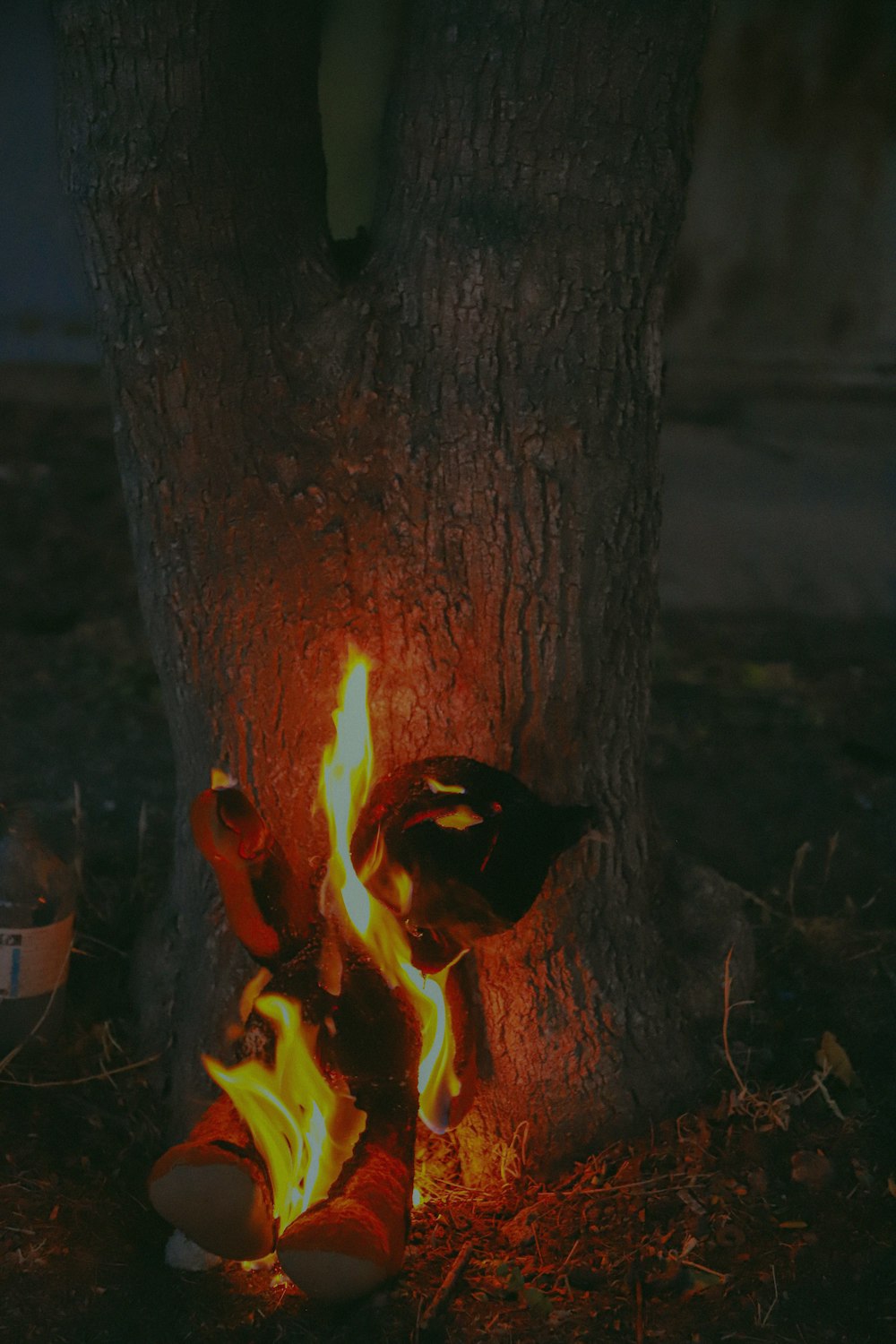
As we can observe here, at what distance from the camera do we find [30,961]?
115 inches

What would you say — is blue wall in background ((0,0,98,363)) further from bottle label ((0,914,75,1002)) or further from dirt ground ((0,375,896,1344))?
bottle label ((0,914,75,1002))

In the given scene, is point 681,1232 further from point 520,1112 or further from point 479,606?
point 479,606

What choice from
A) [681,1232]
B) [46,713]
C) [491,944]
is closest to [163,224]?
[491,944]

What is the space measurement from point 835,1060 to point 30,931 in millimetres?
1881

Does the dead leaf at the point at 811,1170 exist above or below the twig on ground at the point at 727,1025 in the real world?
below

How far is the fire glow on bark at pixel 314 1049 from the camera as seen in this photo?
8.11 feet

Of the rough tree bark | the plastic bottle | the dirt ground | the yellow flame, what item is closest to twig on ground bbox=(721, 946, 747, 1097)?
the dirt ground

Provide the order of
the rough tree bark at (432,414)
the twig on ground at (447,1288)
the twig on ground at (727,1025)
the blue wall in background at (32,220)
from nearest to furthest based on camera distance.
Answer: the twig on ground at (447,1288) → the rough tree bark at (432,414) → the twig on ground at (727,1025) → the blue wall in background at (32,220)

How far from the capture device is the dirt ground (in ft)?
7.61

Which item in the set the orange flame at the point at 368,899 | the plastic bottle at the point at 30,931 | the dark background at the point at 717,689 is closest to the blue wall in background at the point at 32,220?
the dark background at the point at 717,689

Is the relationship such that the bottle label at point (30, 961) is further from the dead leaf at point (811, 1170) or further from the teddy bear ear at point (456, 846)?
the dead leaf at point (811, 1170)

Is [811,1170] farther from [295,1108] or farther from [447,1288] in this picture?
[295,1108]

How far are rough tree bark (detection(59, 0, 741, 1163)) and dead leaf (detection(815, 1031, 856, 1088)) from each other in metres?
0.36

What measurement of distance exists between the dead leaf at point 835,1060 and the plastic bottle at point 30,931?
179 cm
